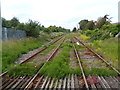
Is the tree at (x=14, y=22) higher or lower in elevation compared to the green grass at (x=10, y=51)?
higher

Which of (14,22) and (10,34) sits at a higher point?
(14,22)

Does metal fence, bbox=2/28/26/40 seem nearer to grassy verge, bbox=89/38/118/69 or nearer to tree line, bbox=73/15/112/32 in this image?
grassy verge, bbox=89/38/118/69

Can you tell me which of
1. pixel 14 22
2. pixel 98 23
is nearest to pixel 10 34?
pixel 14 22

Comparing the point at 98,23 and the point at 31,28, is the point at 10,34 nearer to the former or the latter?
the point at 31,28

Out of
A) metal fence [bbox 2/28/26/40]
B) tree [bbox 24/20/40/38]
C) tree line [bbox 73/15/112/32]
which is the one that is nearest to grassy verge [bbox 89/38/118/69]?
metal fence [bbox 2/28/26/40]

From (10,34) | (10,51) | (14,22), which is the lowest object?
(10,51)

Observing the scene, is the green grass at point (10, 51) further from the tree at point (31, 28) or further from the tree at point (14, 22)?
the tree at point (14, 22)

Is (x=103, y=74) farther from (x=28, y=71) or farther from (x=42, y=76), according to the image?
(x=28, y=71)

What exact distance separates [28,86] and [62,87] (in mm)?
1181

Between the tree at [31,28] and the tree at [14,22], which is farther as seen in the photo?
the tree at [14,22]

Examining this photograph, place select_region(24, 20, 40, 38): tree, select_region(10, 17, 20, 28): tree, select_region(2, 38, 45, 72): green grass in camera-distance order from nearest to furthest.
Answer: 1. select_region(2, 38, 45, 72): green grass
2. select_region(24, 20, 40, 38): tree
3. select_region(10, 17, 20, 28): tree

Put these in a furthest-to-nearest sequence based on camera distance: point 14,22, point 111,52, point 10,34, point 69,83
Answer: point 14,22, point 10,34, point 111,52, point 69,83

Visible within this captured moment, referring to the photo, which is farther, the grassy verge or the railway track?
the grassy verge

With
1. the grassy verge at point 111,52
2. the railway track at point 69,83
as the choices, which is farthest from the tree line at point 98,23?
the railway track at point 69,83
